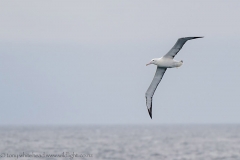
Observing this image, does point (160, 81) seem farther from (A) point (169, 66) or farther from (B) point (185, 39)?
(B) point (185, 39)

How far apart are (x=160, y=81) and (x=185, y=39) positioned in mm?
4237

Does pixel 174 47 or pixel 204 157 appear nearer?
pixel 174 47

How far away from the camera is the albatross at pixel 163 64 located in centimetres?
2346

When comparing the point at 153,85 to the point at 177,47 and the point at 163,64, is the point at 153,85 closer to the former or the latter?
the point at 163,64

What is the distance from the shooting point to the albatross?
77.0ft

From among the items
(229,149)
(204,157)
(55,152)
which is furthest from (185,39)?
(229,149)

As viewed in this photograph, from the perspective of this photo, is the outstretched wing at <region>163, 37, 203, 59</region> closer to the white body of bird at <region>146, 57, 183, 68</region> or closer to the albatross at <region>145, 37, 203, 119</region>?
the albatross at <region>145, 37, 203, 119</region>

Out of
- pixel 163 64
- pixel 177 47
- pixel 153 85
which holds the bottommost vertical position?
pixel 153 85

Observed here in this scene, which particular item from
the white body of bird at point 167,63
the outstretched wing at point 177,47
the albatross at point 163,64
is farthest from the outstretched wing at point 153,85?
the outstretched wing at point 177,47

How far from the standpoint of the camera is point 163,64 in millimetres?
24734

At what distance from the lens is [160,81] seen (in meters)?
26.5

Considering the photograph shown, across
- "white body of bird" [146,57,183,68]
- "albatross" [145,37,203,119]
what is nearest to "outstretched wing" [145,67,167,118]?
"albatross" [145,37,203,119]

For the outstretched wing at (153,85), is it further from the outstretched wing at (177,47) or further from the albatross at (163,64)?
the outstretched wing at (177,47)

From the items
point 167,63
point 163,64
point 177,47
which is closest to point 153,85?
point 163,64
